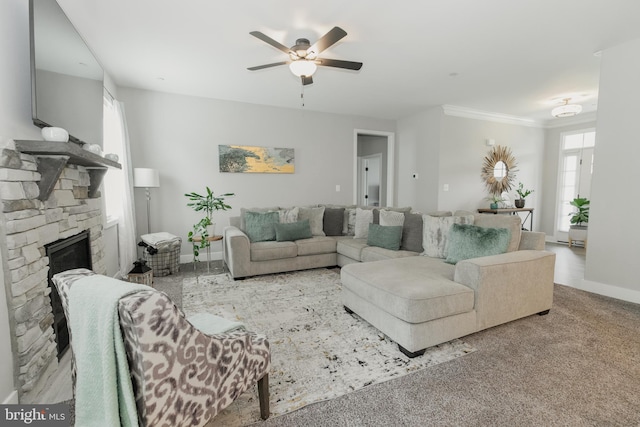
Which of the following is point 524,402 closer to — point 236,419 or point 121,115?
point 236,419

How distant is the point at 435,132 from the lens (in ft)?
→ 17.1

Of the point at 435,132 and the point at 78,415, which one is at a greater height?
the point at 435,132

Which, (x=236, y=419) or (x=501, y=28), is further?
(x=501, y=28)

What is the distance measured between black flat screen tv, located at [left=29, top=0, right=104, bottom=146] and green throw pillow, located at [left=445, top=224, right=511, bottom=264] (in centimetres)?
317

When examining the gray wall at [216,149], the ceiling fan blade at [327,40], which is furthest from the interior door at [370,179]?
the ceiling fan blade at [327,40]

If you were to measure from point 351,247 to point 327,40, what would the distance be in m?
2.38

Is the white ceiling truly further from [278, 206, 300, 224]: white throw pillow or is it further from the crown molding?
[278, 206, 300, 224]: white throw pillow

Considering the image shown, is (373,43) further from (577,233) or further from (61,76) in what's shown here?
(577,233)

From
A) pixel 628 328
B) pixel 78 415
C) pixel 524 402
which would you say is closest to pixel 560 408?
pixel 524 402

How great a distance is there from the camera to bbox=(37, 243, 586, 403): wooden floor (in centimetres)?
166

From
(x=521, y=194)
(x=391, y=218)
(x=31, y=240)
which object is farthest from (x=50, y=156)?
(x=521, y=194)

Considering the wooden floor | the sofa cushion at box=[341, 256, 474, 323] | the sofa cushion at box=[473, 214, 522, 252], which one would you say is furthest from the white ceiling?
the wooden floor

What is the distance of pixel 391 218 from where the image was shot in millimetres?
3682

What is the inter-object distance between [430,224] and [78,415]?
299 cm
